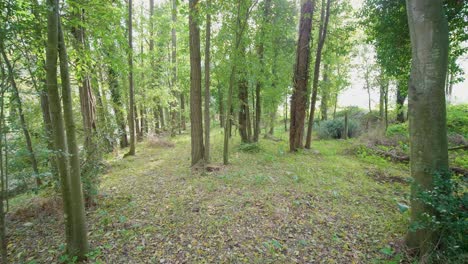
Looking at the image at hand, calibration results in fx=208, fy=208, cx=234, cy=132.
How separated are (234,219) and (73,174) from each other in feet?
7.72

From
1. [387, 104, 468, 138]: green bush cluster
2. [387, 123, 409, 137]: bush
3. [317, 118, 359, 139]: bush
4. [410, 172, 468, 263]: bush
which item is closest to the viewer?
[410, 172, 468, 263]: bush

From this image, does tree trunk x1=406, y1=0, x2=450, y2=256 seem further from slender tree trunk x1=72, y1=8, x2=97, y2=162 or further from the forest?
slender tree trunk x1=72, y1=8, x2=97, y2=162

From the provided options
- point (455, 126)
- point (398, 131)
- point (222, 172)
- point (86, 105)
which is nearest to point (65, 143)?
point (222, 172)

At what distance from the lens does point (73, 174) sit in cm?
244

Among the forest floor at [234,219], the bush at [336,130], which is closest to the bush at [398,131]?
the bush at [336,130]

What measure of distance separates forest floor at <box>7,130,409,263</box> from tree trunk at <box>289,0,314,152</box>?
251 centimetres

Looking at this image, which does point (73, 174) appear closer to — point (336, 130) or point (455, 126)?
point (336, 130)

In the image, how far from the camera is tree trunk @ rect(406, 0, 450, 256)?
2.26 metres

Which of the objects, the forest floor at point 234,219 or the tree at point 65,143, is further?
the forest floor at point 234,219

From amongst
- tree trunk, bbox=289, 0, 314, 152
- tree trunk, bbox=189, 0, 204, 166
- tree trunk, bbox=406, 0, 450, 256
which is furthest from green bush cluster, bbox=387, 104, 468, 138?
tree trunk, bbox=189, 0, 204, 166

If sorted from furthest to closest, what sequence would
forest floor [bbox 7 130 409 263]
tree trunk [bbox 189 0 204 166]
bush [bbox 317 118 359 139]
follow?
1. bush [bbox 317 118 359 139]
2. tree trunk [bbox 189 0 204 166]
3. forest floor [bbox 7 130 409 263]

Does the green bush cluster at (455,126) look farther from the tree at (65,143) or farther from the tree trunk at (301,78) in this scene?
the tree at (65,143)

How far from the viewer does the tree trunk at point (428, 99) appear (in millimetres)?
2262

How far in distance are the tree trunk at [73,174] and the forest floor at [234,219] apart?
19 cm
